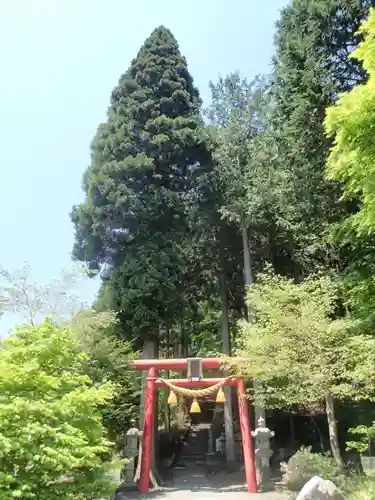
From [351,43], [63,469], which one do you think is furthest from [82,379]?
[351,43]

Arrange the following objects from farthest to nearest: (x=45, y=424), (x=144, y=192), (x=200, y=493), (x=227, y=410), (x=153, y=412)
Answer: (x=227, y=410)
(x=144, y=192)
(x=153, y=412)
(x=200, y=493)
(x=45, y=424)

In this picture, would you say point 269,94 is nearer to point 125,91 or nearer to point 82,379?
point 125,91

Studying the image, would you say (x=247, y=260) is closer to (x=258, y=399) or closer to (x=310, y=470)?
(x=258, y=399)

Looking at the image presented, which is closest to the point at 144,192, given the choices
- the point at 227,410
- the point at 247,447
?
the point at 247,447

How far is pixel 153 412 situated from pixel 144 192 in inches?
293

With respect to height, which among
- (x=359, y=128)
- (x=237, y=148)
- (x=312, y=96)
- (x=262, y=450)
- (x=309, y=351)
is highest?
(x=237, y=148)

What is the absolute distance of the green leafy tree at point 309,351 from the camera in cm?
988

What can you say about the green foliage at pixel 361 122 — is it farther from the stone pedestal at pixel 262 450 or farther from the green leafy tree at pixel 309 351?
the stone pedestal at pixel 262 450

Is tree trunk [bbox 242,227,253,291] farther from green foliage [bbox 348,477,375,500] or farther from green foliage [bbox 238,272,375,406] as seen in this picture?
green foliage [bbox 348,477,375,500]

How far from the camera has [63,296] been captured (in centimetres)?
1416

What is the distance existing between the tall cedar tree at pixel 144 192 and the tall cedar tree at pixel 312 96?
405cm

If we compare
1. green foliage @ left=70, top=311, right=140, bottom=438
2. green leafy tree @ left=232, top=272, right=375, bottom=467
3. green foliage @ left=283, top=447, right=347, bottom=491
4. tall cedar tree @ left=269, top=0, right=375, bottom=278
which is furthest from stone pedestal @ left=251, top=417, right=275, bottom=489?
tall cedar tree @ left=269, top=0, right=375, bottom=278

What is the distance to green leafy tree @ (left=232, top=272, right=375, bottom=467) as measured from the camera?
32.4ft

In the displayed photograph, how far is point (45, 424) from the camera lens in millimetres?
5078
